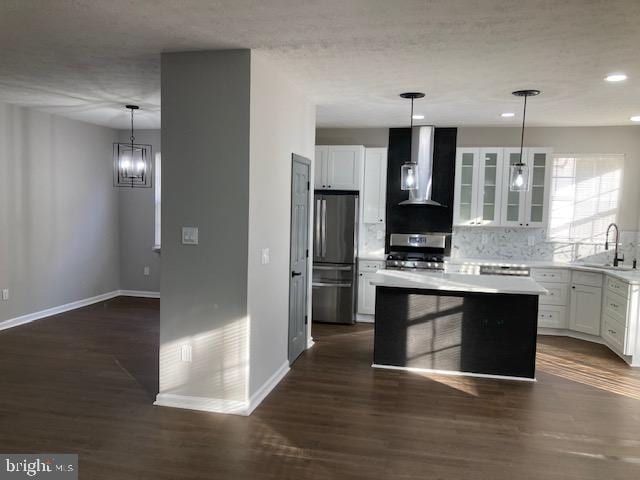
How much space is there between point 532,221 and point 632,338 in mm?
1926

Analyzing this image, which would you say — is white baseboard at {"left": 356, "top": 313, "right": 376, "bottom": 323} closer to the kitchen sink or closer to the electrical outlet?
the kitchen sink

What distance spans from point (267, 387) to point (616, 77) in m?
3.77

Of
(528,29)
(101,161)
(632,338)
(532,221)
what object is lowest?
(632,338)

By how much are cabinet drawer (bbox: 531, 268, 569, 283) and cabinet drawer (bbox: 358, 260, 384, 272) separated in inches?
75.1

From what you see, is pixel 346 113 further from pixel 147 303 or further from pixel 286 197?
pixel 147 303

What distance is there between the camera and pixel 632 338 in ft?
16.6

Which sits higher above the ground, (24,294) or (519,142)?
(519,142)

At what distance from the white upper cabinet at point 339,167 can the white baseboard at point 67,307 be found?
3390 millimetres

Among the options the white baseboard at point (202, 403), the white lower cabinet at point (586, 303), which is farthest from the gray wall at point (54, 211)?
the white lower cabinet at point (586, 303)

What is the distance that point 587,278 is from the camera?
593 centimetres

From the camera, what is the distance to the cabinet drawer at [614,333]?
517 cm

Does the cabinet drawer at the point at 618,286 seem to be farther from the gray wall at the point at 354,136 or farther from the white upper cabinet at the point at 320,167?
the white upper cabinet at the point at 320,167

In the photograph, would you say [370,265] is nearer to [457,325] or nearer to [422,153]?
[422,153]

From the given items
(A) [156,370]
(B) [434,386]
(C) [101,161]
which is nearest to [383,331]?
(B) [434,386]
